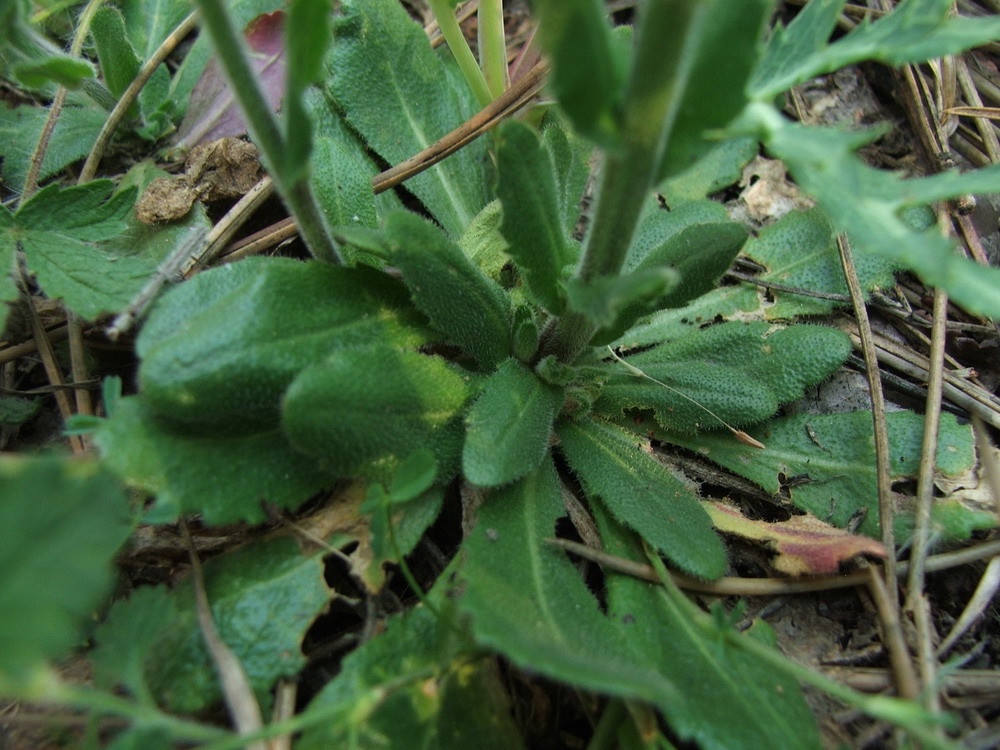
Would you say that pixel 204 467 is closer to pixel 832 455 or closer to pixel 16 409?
pixel 16 409

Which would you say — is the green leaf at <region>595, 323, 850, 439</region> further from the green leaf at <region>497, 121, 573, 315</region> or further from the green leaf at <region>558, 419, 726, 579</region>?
the green leaf at <region>497, 121, 573, 315</region>

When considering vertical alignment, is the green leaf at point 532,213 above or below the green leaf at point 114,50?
below

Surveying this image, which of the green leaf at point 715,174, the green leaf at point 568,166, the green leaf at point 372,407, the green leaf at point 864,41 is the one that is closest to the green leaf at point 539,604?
the green leaf at point 372,407

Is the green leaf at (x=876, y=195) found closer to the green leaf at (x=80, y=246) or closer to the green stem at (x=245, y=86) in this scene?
the green stem at (x=245, y=86)

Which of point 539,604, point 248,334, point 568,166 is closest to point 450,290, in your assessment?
point 248,334

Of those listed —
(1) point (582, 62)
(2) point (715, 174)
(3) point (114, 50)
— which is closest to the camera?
(1) point (582, 62)

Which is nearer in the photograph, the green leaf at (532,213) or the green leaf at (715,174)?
the green leaf at (532,213)
